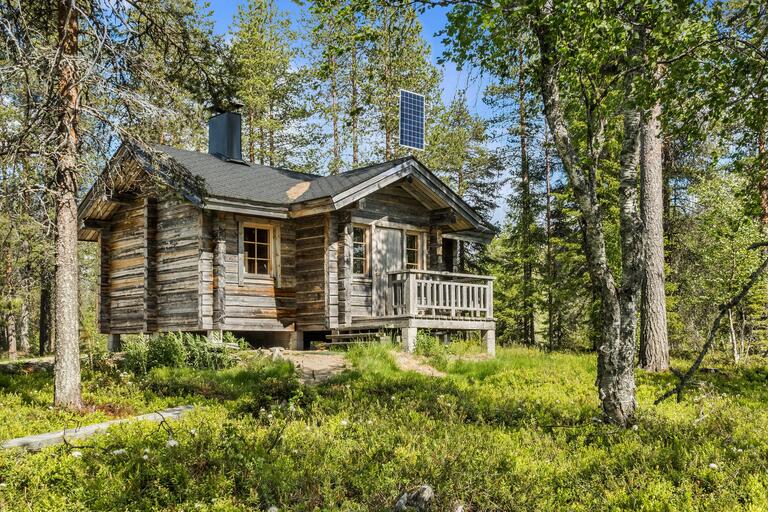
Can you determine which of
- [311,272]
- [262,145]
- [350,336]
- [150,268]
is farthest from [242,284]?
[262,145]

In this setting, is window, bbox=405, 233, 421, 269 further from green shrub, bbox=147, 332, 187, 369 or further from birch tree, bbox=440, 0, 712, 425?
birch tree, bbox=440, 0, 712, 425

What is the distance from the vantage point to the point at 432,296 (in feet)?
61.0

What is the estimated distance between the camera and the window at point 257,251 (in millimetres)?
17016

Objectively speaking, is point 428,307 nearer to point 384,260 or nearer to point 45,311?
point 384,260

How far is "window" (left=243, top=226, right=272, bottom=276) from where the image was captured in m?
17.0

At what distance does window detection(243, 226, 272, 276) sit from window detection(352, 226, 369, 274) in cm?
210

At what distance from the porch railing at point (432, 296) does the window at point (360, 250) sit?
80cm

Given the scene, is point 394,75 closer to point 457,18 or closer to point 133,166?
point 133,166

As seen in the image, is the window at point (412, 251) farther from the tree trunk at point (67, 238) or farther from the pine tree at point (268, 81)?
the pine tree at point (268, 81)

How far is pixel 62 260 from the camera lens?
31.1 ft

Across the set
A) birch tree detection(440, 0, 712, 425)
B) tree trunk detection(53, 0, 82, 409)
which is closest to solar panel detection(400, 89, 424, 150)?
tree trunk detection(53, 0, 82, 409)

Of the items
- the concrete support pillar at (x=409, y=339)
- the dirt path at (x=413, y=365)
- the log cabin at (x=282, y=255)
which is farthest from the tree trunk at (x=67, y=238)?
the concrete support pillar at (x=409, y=339)

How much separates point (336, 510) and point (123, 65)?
307 inches

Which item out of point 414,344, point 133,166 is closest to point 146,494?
point 414,344
